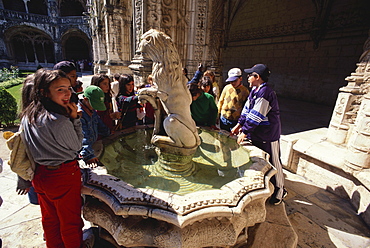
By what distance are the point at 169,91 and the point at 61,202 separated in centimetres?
142

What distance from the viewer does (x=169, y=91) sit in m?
2.16

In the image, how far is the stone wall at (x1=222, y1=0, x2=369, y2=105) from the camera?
23.7ft

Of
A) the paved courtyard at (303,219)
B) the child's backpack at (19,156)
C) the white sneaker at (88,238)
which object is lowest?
the paved courtyard at (303,219)

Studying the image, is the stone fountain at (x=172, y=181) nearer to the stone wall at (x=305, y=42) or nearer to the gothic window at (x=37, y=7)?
the stone wall at (x=305, y=42)

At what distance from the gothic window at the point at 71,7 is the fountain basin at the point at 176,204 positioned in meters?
33.3

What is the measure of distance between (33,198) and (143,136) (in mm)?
1511

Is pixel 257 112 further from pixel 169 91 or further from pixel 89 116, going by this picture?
pixel 89 116

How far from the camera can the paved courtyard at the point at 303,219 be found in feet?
7.07

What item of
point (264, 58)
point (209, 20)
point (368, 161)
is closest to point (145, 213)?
point (368, 161)

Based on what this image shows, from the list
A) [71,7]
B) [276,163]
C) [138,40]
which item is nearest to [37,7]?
[71,7]

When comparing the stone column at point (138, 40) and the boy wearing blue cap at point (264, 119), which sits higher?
the stone column at point (138, 40)

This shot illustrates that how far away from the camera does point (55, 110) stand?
1491mm

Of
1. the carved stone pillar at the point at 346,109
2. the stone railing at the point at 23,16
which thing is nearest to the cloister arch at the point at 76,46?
the stone railing at the point at 23,16

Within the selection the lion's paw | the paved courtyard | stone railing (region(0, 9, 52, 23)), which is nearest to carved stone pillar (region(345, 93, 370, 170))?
the paved courtyard
